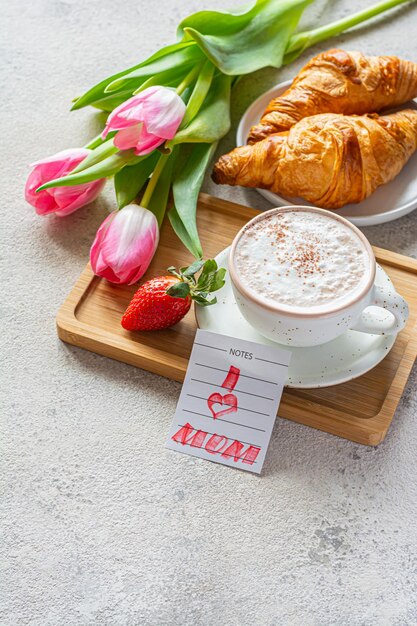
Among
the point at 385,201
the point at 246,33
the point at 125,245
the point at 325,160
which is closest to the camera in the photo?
the point at 125,245

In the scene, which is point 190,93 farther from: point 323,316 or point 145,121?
point 323,316

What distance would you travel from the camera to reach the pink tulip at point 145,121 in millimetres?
1328

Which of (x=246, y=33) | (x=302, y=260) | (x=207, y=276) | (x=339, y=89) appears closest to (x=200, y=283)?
(x=207, y=276)

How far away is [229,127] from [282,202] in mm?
231

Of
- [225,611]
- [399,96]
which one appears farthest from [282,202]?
[225,611]

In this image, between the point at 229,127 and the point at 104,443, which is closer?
the point at 104,443

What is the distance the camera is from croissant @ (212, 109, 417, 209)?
1.40 metres

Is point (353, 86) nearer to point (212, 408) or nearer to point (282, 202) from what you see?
point (282, 202)

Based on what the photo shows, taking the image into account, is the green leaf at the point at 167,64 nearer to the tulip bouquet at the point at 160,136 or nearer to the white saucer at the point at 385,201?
the tulip bouquet at the point at 160,136

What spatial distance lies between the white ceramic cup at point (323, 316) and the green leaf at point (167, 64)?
1.53ft

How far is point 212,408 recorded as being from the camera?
1182 mm

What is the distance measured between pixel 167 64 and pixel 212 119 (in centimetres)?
14

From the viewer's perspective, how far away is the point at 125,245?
4.23 ft

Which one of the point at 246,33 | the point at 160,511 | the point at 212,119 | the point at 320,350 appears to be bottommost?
the point at 160,511
